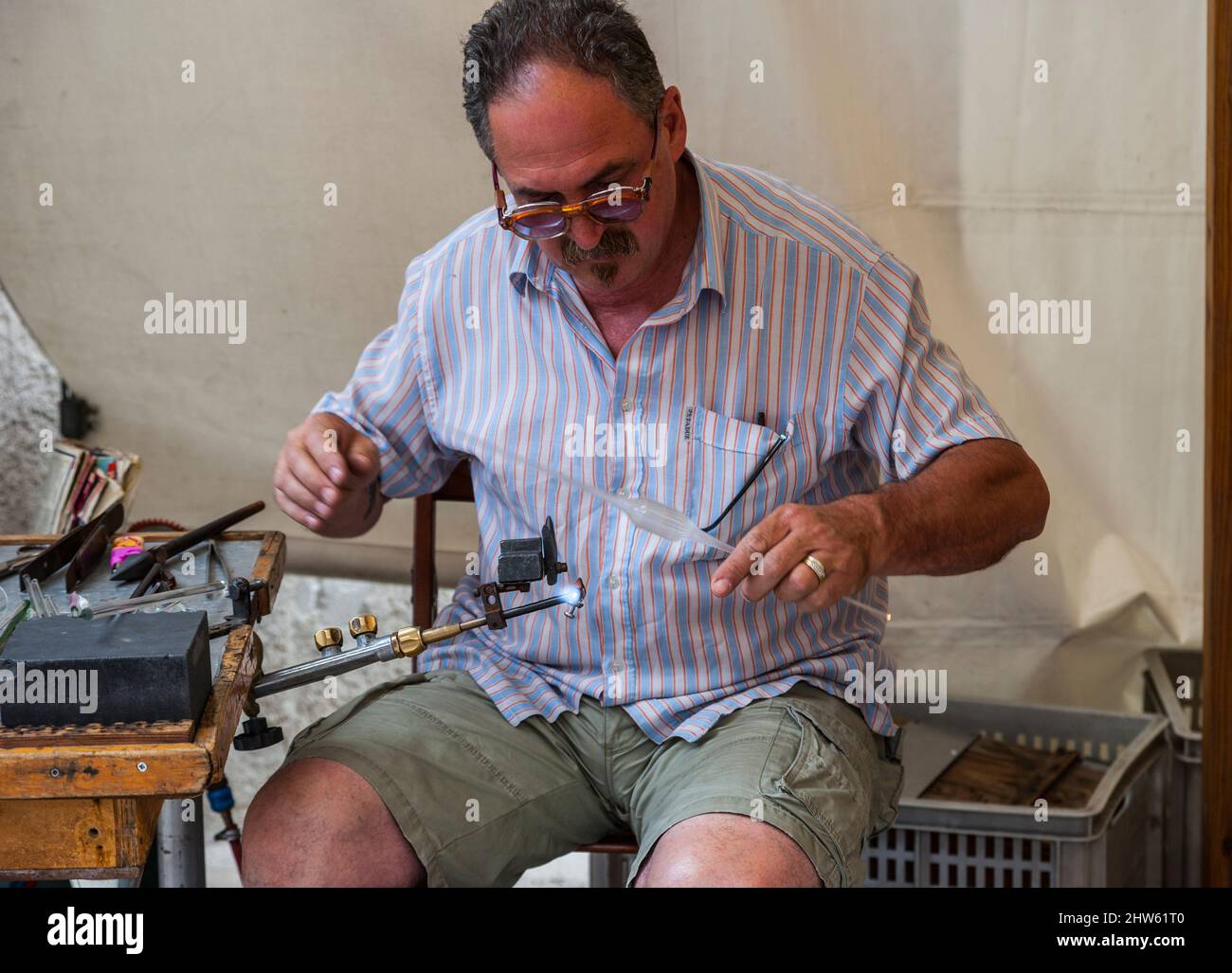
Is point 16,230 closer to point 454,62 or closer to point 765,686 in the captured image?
point 454,62

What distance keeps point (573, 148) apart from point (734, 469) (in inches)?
18.0

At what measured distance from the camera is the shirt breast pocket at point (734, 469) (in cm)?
171

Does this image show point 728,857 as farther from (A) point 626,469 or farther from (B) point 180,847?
(B) point 180,847

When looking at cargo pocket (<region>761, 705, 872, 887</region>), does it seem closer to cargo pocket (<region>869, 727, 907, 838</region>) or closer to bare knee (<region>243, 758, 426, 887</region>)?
cargo pocket (<region>869, 727, 907, 838</region>)

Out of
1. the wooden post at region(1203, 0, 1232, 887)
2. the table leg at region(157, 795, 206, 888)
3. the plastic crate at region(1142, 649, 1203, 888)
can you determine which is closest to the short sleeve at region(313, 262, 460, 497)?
the table leg at region(157, 795, 206, 888)

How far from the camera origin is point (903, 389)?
1.71m

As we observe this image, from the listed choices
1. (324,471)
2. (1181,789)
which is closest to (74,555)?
(324,471)

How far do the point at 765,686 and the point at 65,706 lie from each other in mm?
871

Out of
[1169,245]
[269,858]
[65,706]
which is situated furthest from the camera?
[1169,245]

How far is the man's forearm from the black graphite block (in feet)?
2.56

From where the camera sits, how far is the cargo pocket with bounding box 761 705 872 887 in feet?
4.95

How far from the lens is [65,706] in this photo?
3.99ft

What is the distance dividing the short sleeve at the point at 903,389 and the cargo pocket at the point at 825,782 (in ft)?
1.19
